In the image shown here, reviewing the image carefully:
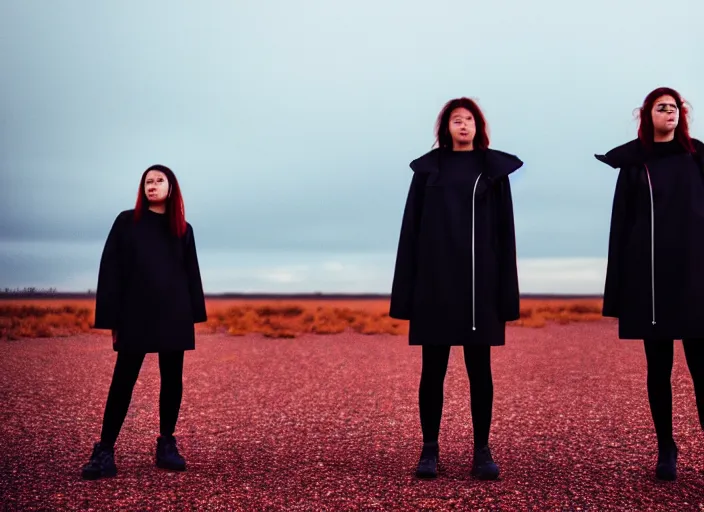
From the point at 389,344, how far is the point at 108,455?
1203 cm

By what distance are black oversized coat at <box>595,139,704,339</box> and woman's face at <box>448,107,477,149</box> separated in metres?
0.97

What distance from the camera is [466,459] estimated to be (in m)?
4.98

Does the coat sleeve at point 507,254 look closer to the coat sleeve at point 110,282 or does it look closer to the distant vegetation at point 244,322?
the coat sleeve at point 110,282

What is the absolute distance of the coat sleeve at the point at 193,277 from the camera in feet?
15.7

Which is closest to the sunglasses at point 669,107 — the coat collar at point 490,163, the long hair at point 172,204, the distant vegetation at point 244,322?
the coat collar at point 490,163

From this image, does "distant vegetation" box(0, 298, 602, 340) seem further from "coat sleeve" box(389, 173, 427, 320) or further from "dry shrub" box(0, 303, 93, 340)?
"coat sleeve" box(389, 173, 427, 320)

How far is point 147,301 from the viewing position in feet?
14.9

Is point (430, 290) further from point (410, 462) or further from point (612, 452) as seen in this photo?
point (612, 452)

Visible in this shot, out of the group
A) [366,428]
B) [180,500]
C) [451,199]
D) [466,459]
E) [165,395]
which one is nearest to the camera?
Answer: [180,500]

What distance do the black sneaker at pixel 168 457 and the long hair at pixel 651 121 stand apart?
3.69m

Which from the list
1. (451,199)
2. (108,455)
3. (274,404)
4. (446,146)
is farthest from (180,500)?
(274,404)

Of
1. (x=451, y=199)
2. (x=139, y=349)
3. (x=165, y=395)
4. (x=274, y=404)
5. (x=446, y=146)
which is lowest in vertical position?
(x=274, y=404)

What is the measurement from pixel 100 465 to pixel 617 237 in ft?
11.9

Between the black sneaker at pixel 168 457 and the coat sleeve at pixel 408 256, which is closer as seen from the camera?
the coat sleeve at pixel 408 256
